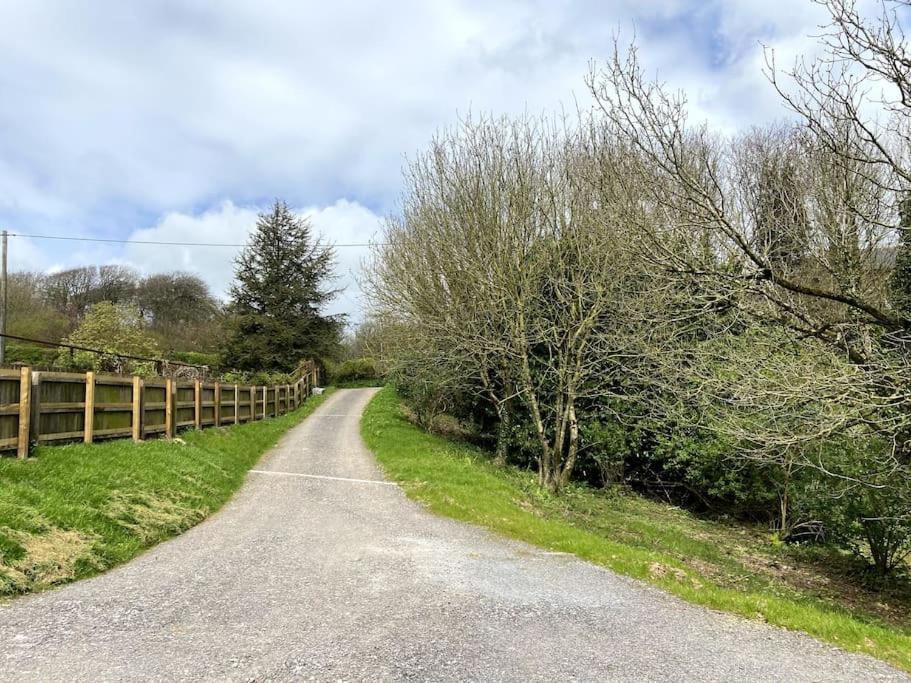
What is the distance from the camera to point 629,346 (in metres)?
11.8

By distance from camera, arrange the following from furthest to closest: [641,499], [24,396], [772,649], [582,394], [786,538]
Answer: [641,499] < [582,394] < [786,538] < [24,396] < [772,649]

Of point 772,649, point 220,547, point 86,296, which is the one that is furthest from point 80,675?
Result: point 86,296

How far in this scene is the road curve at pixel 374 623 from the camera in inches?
139

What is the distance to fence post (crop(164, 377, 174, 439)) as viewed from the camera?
11.4 metres

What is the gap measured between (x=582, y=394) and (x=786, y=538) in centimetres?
457

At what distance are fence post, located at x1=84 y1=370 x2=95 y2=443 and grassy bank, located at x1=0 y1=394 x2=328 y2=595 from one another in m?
0.23

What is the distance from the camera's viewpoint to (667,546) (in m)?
8.93

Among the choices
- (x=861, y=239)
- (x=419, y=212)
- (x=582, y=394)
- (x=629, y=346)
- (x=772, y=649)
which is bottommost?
(x=772, y=649)

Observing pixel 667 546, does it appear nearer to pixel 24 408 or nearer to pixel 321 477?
pixel 321 477

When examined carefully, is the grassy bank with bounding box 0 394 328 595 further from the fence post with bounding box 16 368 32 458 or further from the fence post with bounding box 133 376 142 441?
the fence post with bounding box 133 376 142 441

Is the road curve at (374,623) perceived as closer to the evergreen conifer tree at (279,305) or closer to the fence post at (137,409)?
the fence post at (137,409)

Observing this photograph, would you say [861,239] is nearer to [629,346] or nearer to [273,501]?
[629,346]

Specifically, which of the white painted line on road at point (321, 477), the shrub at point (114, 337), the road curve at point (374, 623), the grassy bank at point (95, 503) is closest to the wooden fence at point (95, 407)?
the grassy bank at point (95, 503)

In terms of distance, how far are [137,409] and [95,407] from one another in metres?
1.22
